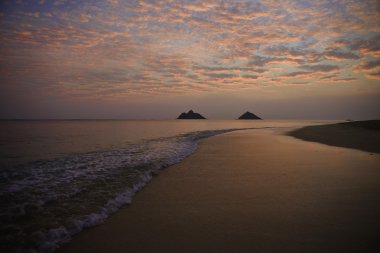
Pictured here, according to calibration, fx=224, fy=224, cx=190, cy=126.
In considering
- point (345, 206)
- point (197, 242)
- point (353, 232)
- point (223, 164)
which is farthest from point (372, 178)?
point (197, 242)

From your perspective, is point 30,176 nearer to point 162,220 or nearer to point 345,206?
point 162,220

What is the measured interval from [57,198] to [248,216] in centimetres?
490

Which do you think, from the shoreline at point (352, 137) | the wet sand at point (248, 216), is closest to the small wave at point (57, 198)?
the wet sand at point (248, 216)

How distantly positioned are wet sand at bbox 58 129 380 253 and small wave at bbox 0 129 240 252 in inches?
15.0

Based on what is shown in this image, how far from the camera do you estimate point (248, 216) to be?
182 inches

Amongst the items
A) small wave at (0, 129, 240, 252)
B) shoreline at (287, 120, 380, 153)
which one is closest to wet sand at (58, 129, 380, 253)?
small wave at (0, 129, 240, 252)

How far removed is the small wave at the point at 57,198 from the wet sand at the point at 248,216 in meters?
0.38

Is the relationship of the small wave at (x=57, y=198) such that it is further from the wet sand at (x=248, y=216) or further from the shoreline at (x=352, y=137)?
the shoreline at (x=352, y=137)

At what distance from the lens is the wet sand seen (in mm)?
3566

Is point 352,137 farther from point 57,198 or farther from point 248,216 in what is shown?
point 57,198

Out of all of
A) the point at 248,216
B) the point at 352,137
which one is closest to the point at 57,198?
the point at 248,216

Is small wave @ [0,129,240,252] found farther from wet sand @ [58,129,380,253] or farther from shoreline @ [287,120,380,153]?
shoreline @ [287,120,380,153]

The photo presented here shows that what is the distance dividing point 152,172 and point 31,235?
5.13 metres

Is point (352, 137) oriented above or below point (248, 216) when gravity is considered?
above
